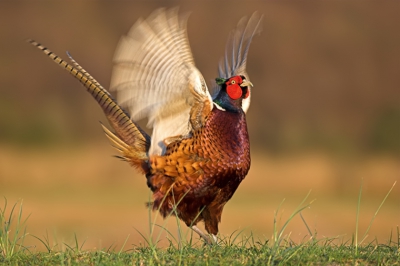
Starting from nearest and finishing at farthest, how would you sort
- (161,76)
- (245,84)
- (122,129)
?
(161,76) < (245,84) < (122,129)

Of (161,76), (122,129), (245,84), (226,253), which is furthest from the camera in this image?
(122,129)

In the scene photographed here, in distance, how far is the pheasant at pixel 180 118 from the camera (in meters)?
4.27

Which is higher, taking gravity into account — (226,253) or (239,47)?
(239,47)

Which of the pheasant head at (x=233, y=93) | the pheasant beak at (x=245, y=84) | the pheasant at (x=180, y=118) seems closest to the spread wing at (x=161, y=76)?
the pheasant at (x=180, y=118)

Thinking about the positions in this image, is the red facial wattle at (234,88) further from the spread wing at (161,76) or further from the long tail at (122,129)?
the long tail at (122,129)

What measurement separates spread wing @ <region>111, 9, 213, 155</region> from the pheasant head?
18cm

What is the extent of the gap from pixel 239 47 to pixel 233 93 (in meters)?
0.70

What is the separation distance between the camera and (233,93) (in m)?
4.58

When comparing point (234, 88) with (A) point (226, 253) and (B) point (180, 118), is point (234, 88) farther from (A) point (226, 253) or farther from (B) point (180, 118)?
(A) point (226, 253)

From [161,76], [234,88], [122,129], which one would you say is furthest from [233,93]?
[122,129]

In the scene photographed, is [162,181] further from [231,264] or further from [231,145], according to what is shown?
[231,264]

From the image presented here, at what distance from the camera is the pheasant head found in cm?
454

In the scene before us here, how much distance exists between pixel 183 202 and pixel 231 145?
525 mm

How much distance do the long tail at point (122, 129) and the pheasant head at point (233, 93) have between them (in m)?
0.68
